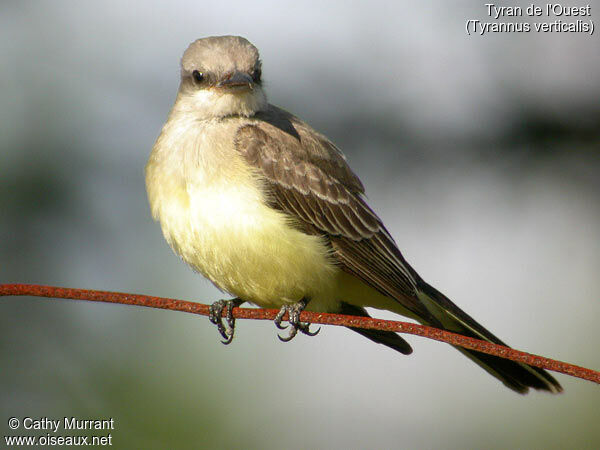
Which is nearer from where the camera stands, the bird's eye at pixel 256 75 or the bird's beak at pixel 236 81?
the bird's beak at pixel 236 81

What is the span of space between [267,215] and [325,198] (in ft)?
1.43

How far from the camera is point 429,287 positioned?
3254mm

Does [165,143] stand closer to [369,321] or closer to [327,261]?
[327,261]

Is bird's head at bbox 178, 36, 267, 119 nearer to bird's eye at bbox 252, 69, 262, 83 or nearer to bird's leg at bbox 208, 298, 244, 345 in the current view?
bird's eye at bbox 252, 69, 262, 83

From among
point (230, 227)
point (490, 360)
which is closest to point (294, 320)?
point (230, 227)

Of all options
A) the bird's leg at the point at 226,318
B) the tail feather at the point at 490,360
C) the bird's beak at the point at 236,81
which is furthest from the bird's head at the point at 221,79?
the tail feather at the point at 490,360

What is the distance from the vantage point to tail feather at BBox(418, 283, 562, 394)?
9.19ft

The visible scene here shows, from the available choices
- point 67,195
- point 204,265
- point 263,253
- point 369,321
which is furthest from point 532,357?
point 67,195

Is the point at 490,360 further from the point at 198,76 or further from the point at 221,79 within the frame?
the point at 198,76

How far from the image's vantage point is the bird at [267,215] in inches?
111

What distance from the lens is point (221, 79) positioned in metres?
3.28

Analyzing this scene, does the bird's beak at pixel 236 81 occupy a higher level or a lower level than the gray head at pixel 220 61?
lower

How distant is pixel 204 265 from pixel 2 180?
1867 millimetres

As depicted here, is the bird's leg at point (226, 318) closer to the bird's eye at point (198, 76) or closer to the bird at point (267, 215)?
the bird at point (267, 215)
